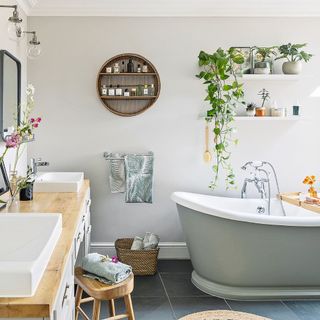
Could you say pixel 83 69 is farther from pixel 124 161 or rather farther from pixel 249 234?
pixel 249 234

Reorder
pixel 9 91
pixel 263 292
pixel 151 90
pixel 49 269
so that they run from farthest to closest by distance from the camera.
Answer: pixel 151 90 → pixel 263 292 → pixel 9 91 → pixel 49 269

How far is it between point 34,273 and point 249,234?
2.19 meters

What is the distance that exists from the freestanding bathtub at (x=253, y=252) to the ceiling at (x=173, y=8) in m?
1.88

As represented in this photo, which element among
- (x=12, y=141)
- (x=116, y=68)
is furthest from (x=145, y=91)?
(x=12, y=141)

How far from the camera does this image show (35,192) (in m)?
3.04

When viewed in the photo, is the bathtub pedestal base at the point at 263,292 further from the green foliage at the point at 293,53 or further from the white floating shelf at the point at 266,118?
the green foliage at the point at 293,53

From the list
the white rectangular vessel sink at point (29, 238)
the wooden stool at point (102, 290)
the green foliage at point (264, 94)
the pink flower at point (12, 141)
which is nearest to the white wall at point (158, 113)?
the green foliage at point (264, 94)

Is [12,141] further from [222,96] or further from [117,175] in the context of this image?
[222,96]

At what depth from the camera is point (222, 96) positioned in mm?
4035

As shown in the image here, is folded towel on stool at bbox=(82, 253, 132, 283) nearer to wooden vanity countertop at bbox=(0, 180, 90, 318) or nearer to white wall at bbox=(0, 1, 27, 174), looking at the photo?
wooden vanity countertop at bbox=(0, 180, 90, 318)

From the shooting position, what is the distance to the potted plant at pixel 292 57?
3.91 meters

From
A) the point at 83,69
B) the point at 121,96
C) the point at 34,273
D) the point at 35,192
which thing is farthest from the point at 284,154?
the point at 34,273

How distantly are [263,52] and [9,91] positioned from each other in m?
2.38

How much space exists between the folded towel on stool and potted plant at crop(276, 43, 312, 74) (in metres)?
2.67
